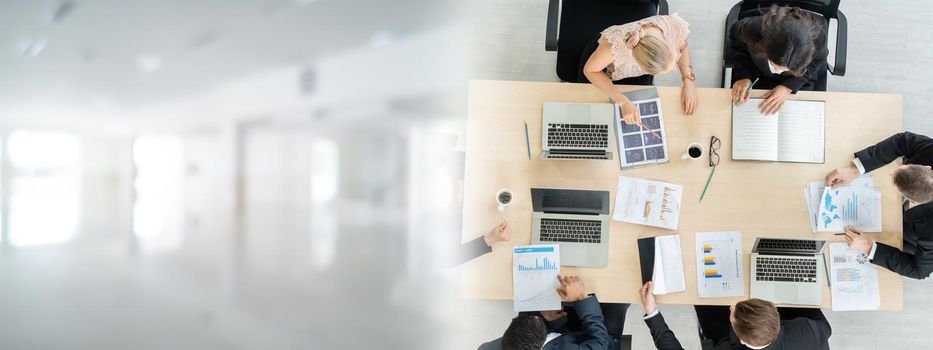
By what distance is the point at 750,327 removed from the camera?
6.58 feet

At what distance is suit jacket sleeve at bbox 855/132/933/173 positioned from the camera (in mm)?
2150

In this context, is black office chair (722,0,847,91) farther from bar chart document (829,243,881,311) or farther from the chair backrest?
bar chart document (829,243,881,311)

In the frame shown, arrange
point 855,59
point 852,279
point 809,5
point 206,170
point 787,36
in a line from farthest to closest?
point 855,59 → point 809,5 → point 852,279 → point 206,170 → point 787,36

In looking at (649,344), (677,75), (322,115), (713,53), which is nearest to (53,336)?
(322,115)

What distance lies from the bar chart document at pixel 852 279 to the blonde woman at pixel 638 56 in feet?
2.57

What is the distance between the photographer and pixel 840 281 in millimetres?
2193

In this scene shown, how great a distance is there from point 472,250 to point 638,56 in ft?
3.00

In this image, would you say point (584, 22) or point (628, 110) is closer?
point (628, 110)

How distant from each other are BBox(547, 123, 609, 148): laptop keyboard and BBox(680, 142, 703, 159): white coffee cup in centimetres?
31

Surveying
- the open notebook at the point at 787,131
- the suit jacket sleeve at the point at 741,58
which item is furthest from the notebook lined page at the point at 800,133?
the suit jacket sleeve at the point at 741,58

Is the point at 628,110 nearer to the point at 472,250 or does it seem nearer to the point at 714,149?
the point at 714,149

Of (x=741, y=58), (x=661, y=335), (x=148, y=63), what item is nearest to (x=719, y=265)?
(x=661, y=335)

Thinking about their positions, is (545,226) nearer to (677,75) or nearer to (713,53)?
(677,75)

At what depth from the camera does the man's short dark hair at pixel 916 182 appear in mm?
2016
